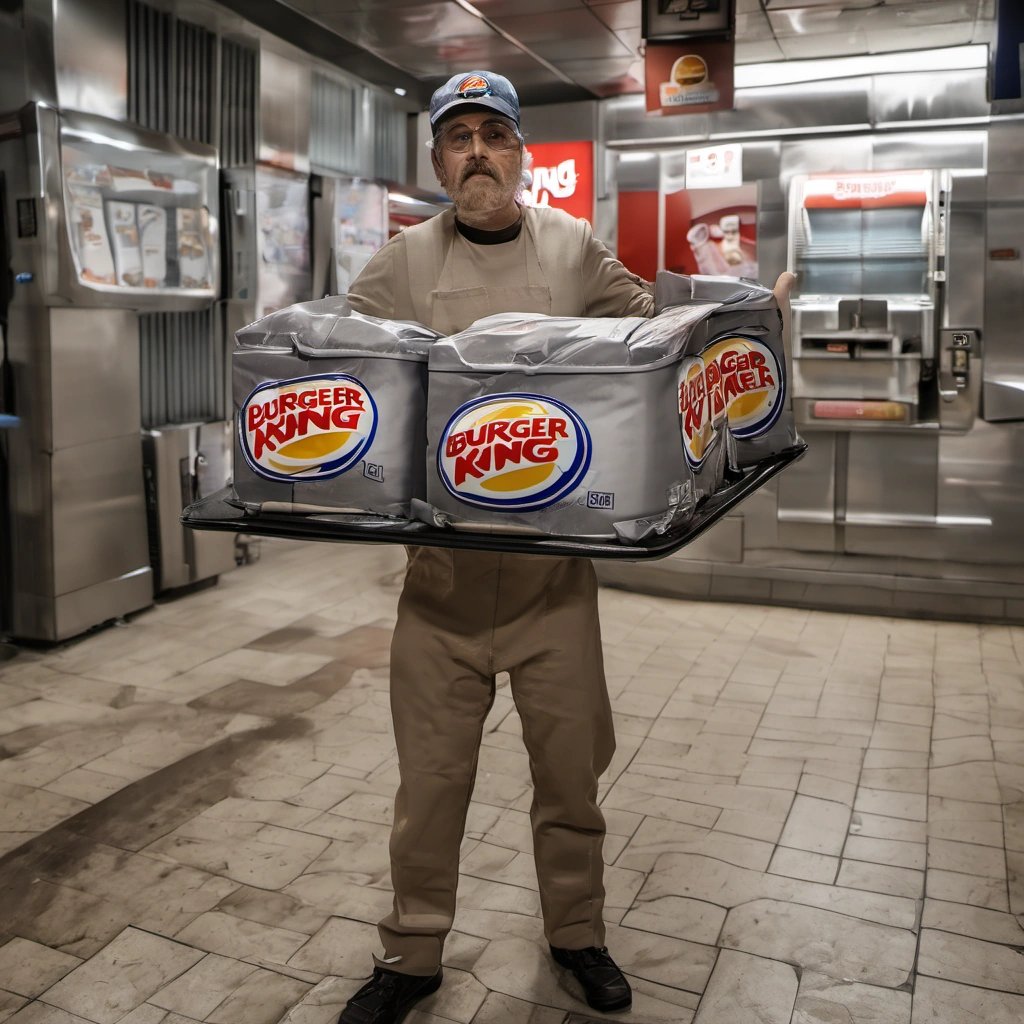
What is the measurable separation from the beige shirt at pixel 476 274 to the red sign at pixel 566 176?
4360mm

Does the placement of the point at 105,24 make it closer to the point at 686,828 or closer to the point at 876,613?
the point at 686,828

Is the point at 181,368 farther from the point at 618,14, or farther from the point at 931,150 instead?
the point at 931,150

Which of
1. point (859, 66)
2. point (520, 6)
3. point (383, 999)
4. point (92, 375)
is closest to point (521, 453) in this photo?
point (383, 999)

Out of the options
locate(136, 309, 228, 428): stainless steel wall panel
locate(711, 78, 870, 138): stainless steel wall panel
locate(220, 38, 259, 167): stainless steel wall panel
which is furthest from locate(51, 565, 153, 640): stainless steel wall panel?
locate(711, 78, 870, 138): stainless steel wall panel

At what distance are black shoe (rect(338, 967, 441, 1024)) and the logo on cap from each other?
1.73 metres

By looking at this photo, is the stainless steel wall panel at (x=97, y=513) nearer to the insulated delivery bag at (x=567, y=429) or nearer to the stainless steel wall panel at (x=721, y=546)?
the stainless steel wall panel at (x=721, y=546)

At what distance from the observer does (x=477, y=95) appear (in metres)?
2.11

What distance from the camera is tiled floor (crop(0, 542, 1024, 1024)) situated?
2.39 m

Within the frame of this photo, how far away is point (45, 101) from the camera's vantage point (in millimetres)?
4805

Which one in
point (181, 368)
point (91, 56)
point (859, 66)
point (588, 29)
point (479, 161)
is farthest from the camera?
point (181, 368)

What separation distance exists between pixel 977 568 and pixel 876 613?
549mm

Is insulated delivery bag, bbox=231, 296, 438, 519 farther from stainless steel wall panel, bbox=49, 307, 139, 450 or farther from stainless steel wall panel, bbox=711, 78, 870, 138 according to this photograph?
stainless steel wall panel, bbox=711, 78, 870, 138

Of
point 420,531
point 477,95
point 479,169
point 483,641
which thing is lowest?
point 483,641

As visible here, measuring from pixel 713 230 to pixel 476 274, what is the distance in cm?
409
